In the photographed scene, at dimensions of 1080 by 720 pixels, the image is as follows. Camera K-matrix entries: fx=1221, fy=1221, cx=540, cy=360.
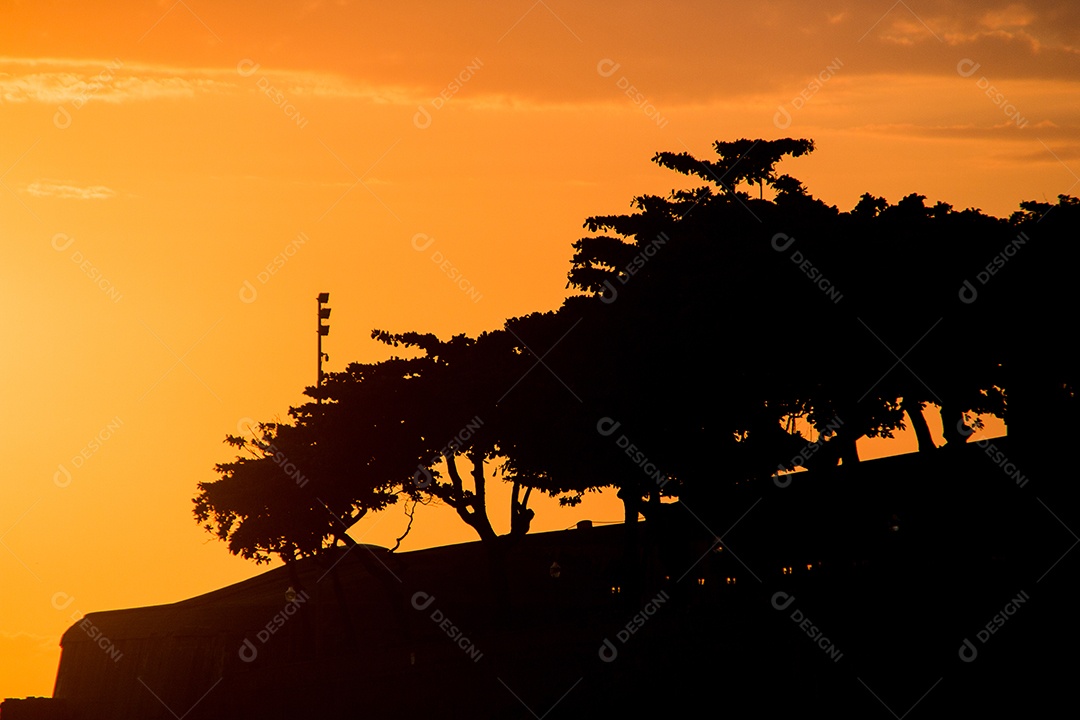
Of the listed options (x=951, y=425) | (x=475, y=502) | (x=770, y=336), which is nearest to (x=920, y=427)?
(x=951, y=425)

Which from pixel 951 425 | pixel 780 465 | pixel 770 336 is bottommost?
pixel 951 425

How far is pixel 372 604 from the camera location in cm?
5459

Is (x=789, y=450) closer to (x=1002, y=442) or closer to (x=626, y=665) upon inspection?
(x=1002, y=442)

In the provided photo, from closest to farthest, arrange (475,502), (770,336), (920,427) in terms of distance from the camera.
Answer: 1. (770,336)
2. (920,427)
3. (475,502)

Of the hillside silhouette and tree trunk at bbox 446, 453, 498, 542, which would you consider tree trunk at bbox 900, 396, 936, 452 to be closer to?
the hillside silhouette

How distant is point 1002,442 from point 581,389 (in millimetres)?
11445

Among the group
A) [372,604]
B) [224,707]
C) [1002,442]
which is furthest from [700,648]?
[372,604]

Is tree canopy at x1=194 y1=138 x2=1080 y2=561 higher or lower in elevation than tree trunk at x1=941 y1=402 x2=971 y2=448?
higher

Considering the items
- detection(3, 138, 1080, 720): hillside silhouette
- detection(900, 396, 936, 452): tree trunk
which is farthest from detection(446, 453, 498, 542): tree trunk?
detection(900, 396, 936, 452): tree trunk

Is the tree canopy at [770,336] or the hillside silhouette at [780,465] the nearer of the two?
the hillside silhouette at [780,465]

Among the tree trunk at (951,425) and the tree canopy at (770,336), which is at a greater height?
the tree canopy at (770,336)

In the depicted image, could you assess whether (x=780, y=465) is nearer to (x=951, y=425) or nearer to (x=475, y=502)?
(x=951, y=425)

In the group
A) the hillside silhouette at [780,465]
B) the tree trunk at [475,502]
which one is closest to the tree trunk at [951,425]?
the hillside silhouette at [780,465]

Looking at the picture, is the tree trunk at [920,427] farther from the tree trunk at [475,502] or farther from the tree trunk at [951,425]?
the tree trunk at [475,502]
